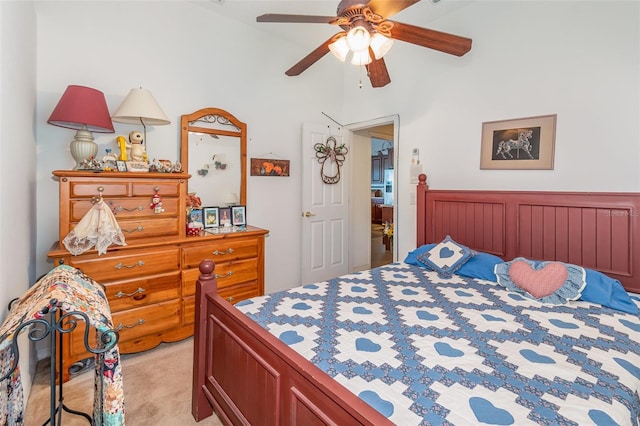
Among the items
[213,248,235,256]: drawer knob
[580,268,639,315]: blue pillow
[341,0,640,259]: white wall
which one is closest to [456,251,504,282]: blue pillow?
[580,268,639,315]: blue pillow

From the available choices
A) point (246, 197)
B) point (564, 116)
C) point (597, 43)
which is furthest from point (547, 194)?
point (246, 197)

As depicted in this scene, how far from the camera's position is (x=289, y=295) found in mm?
1958

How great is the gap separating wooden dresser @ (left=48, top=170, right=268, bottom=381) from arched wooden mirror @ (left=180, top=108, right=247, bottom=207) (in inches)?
22.2

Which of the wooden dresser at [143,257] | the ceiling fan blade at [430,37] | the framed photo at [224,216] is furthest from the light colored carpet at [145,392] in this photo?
the ceiling fan blade at [430,37]

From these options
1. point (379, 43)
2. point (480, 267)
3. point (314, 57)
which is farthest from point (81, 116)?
point (480, 267)

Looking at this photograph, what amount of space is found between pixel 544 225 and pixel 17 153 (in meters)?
3.53

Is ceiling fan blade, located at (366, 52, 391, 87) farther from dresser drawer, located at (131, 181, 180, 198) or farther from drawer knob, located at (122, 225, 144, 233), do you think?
drawer knob, located at (122, 225, 144, 233)

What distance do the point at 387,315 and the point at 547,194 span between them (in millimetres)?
1754

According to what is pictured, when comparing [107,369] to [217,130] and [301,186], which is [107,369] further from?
[301,186]

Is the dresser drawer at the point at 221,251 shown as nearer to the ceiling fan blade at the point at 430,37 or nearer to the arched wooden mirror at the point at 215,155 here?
the arched wooden mirror at the point at 215,155

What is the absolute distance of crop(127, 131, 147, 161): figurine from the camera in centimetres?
249

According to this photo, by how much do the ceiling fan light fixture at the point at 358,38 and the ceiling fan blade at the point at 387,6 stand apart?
0.37 ft

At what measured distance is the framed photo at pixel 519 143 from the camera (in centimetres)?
249

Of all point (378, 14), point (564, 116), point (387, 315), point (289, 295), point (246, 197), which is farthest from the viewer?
point (246, 197)
